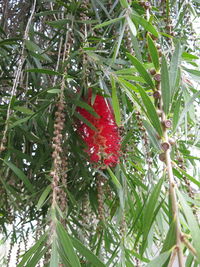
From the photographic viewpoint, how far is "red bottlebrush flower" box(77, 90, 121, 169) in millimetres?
674

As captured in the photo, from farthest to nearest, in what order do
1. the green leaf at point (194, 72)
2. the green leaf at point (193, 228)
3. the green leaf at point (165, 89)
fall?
the green leaf at point (194, 72) → the green leaf at point (165, 89) → the green leaf at point (193, 228)

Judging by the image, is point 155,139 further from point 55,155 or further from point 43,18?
point 43,18

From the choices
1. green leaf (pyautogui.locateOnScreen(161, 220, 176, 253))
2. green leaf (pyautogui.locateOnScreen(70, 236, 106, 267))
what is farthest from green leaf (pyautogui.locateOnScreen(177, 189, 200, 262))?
green leaf (pyautogui.locateOnScreen(70, 236, 106, 267))

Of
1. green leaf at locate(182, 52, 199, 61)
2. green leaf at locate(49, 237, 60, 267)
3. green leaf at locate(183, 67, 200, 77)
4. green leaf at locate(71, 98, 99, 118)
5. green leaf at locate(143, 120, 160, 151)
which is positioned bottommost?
green leaf at locate(49, 237, 60, 267)

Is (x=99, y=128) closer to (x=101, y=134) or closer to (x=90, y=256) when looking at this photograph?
(x=101, y=134)

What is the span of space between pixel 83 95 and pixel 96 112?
52 millimetres

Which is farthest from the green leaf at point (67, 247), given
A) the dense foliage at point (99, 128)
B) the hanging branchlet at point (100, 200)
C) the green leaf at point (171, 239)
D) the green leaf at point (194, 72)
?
the green leaf at point (194, 72)

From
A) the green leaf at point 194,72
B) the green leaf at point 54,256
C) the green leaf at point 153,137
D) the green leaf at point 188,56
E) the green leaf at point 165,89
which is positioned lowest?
the green leaf at point 54,256

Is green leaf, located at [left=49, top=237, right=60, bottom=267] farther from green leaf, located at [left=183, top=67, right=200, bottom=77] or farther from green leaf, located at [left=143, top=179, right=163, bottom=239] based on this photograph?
green leaf, located at [left=183, top=67, right=200, bottom=77]

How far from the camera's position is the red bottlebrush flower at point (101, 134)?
674 millimetres

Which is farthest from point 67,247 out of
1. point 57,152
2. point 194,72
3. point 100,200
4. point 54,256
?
point 194,72

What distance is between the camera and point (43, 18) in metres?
1.04

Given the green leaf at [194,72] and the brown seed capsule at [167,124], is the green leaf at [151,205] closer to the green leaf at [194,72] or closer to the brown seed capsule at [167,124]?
the brown seed capsule at [167,124]

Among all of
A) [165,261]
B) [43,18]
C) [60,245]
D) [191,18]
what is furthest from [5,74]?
→ [165,261]
